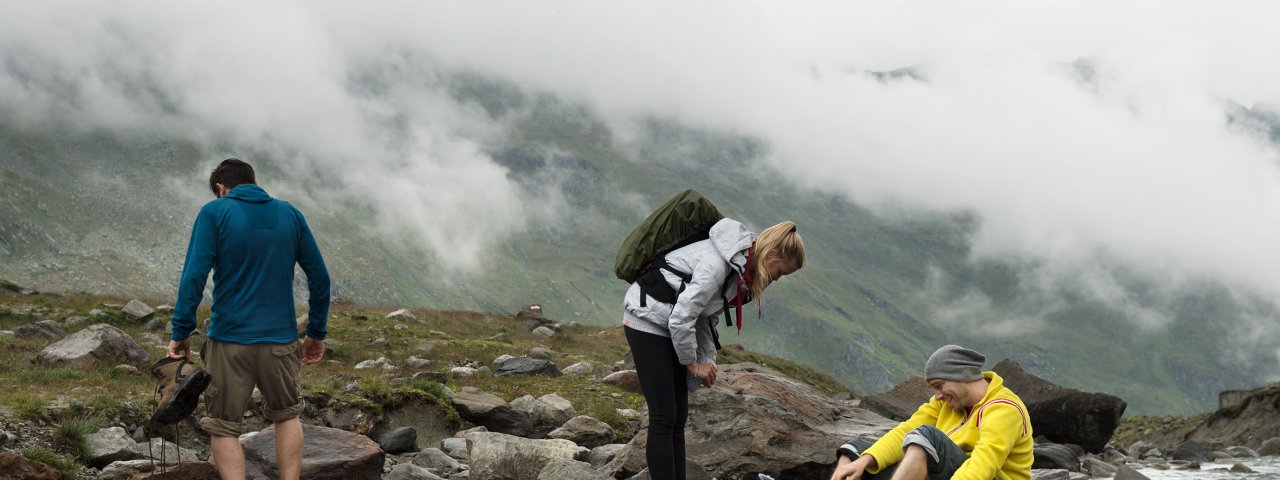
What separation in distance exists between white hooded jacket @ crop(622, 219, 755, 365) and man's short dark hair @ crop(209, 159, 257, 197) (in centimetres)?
377

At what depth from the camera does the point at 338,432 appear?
1175cm

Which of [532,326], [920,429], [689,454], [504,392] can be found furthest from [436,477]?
[532,326]

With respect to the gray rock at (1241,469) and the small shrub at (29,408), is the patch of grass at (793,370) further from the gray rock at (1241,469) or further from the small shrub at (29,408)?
the small shrub at (29,408)

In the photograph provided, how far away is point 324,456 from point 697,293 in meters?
5.37

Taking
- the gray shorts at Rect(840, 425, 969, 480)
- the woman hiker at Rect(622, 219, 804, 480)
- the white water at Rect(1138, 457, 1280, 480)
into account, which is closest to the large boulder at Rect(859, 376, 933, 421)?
the white water at Rect(1138, 457, 1280, 480)

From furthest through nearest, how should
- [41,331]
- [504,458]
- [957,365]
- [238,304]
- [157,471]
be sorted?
[41,331]
[504,458]
[157,471]
[238,304]
[957,365]

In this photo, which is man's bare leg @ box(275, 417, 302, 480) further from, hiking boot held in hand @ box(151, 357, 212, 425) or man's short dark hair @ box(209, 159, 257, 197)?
man's short dark hair @ box(209, 159, 257, 197)

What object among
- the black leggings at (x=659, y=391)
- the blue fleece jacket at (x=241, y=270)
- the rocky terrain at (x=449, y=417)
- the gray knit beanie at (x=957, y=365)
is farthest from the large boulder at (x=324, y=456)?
the gray knit beanie at (x=957, y=365)

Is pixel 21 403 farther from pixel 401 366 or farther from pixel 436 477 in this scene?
pixel 401 366

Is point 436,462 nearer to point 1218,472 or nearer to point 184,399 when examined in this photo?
point 184,399

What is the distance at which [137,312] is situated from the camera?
1240 inches

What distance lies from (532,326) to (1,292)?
78.1ft

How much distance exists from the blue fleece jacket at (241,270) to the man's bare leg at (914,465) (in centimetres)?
527

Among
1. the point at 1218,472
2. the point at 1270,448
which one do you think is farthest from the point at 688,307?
the point at 1270,448
